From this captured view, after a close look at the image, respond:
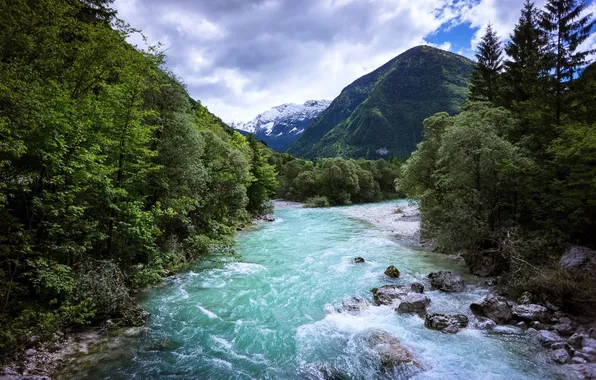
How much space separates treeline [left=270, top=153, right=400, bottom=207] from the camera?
225ft

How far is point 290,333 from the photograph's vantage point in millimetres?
11086

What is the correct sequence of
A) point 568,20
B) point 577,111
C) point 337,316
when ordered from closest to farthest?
point 337,316 → point 577,111 → point 568,20

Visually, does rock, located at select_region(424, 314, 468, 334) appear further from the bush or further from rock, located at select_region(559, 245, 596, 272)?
the bush

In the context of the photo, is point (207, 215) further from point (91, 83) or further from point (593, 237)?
point (593, 237)

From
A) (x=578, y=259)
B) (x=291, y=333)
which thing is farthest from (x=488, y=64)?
(x=291, y=333)

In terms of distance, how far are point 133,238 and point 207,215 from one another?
328 inches

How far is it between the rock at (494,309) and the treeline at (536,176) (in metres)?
1.63

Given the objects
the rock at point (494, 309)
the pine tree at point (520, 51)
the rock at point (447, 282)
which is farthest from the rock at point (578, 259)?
the pine tree at point (520, 51)

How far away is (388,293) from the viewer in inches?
542

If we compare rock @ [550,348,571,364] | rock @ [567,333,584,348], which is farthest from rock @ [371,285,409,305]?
rock @ [567,333,584,348]

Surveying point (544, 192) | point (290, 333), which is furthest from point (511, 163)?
point (290, 333)

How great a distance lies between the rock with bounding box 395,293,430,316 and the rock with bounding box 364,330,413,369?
2.06m

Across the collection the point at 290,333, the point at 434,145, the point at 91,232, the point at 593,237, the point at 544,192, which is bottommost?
the point at 290,333

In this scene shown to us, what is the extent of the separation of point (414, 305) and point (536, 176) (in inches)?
363
